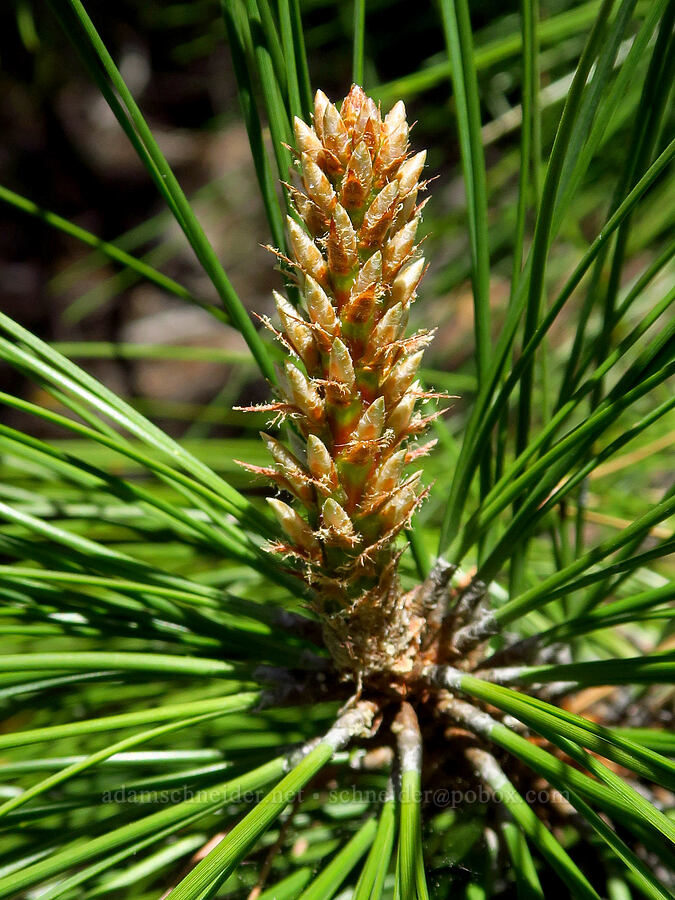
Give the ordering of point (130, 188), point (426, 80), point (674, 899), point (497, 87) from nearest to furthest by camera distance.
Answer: point (674, 899), point (426, 80), point (497, 87), point (130, 188)

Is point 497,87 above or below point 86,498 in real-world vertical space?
above

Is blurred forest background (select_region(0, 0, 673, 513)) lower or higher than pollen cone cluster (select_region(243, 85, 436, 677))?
higher

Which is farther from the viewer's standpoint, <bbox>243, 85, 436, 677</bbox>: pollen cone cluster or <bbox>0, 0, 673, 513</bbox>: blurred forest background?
<bbox>0, 0, 673, 513</bbox>: blurred forest background

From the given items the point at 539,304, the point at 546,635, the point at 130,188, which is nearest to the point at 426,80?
the point at 539,304

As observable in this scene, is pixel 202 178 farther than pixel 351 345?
Yes

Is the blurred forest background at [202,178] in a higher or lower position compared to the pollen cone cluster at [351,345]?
higher

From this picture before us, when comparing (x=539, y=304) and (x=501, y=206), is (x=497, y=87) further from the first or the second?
(x=539, y=304)

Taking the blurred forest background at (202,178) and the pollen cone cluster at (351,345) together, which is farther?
the blurred forest background at (202,178)

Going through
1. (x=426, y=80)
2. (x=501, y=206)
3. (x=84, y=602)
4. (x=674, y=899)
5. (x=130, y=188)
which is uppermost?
(x=130, y=188)
